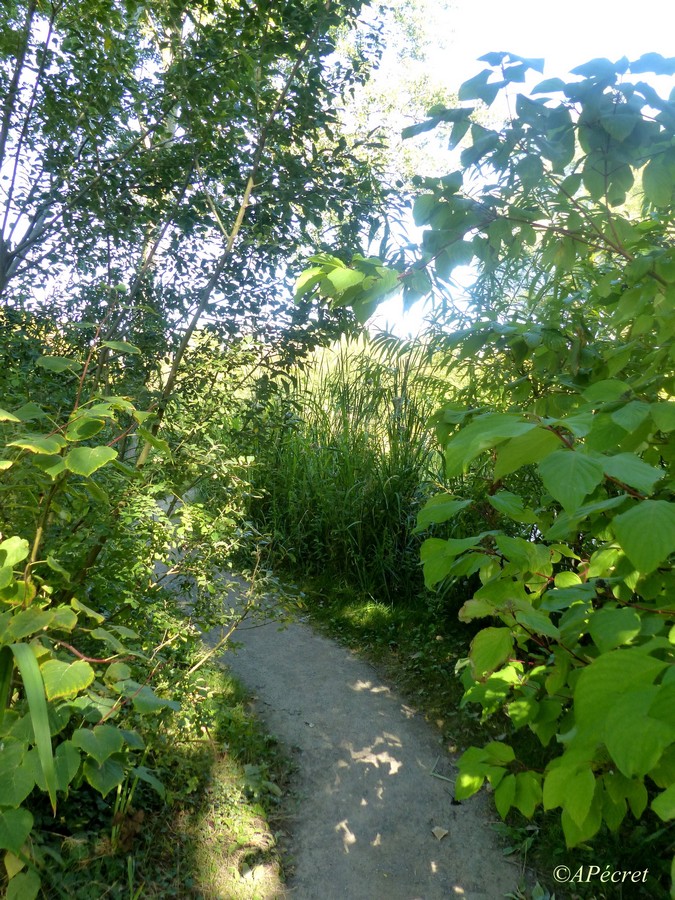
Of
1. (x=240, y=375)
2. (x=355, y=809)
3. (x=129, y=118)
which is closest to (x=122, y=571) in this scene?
(x=240, y=375)

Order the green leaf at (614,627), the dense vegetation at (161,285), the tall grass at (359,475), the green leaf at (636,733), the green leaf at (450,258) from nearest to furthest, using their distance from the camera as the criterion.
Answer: the green leaf at (636,733) < the green leaf at (614,627) < the green leaf at (450,258) < the dense vegetation at (161,285) < the tall grass at (359,475)

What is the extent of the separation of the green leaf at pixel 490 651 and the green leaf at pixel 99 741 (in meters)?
0.71

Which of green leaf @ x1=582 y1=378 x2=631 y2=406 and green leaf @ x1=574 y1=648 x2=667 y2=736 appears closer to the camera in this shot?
green leaf @ x1=574 y1=648 x2=667 y2=736

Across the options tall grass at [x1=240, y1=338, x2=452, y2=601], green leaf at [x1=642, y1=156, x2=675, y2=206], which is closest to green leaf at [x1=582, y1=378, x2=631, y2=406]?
green leaf at [x1=642, y1=156, x2=675, y2=206]

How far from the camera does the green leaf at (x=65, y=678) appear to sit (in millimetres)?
1170

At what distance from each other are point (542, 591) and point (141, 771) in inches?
46.4

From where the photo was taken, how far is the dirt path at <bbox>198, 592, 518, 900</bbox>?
2424mm

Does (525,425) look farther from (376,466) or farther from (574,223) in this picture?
(376,466)

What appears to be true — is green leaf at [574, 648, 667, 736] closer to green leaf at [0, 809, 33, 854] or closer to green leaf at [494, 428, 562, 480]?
green leaf at [494, 428, 562, 480]

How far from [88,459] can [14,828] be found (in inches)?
27.4

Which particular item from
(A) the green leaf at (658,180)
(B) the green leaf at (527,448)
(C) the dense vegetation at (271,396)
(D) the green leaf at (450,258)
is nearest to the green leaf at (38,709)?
(C) the dense vegetation at (271,396)

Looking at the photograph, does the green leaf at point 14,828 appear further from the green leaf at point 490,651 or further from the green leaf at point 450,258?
the green leaf at point 450,258

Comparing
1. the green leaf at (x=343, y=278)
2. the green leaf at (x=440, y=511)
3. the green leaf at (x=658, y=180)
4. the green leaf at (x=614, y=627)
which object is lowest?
the green leaf at (x=614, y=627)

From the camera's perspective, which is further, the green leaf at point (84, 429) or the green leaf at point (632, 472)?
the green leaf at point (84, 429)
